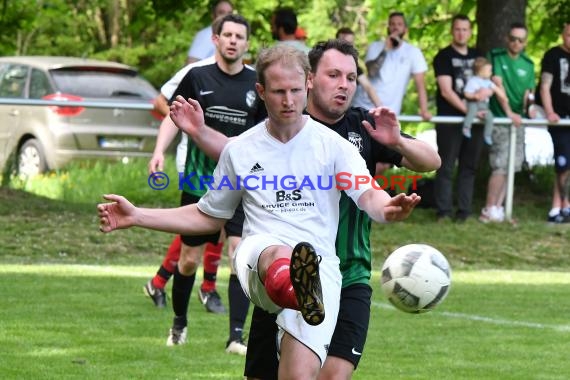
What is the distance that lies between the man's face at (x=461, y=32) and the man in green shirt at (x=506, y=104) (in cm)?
58

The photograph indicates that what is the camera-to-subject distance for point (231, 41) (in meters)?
9.36

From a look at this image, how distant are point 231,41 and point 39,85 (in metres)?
10.7

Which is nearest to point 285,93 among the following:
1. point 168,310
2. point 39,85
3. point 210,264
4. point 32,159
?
point 210,264

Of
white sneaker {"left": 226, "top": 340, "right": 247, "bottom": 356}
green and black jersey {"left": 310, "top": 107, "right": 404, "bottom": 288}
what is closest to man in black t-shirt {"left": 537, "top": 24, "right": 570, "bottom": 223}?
white sneaker {"left": 226, "top": 340, "right": 247, "bottom": 356}

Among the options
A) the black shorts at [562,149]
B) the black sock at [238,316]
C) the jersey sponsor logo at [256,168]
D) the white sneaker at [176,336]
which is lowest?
the black shorts at [562,149]

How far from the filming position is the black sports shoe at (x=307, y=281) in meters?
5.24

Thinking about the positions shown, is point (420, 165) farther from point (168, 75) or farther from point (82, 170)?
point (168, 75)

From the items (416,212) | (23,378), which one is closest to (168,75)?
(416,212)

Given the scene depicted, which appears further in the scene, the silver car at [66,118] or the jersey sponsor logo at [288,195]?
the silver car at [66,118]

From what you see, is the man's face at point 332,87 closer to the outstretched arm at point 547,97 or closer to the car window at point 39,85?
the outstretched arm at point 547,97

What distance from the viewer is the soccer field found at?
8.26m

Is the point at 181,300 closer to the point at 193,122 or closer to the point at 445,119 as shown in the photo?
the point at 193,122

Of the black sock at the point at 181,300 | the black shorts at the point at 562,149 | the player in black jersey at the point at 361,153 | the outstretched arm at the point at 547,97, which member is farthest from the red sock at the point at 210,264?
the black shorts at the point at 562,149

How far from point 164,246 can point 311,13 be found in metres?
18.2
